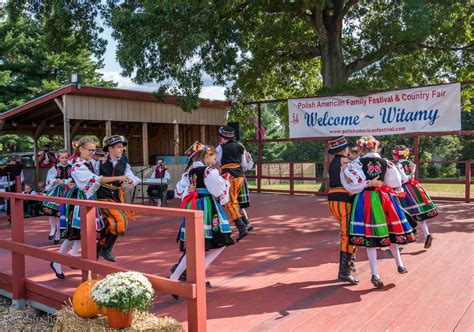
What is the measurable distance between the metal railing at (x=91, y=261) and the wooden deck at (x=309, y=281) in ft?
1.71

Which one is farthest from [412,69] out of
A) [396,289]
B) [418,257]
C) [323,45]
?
[396,289]

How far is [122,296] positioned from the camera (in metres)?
3.07

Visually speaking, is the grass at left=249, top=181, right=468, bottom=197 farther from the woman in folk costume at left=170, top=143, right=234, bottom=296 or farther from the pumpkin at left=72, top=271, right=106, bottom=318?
the pumpkin at left=72, top=271, right=106, bottom=318

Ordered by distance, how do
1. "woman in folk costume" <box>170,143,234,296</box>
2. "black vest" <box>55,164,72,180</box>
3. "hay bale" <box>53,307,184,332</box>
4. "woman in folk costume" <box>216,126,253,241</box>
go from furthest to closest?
"woman in folk costume" <box>216,126,253,241</box>
"black vest" <box>55,164,72,180</box>
"woman in folk costume" <box>170,143,234,296</box>
"hay bale" <box>53,307,184,332</box>

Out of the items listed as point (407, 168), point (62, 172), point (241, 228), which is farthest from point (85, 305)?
point (407, 168)

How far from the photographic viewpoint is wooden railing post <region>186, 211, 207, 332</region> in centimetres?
310

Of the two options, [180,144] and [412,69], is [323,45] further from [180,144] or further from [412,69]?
[180,144]

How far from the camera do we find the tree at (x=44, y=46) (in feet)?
48.5

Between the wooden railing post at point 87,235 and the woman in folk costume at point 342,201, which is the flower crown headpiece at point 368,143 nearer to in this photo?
the woman in folk costume at point 342,201

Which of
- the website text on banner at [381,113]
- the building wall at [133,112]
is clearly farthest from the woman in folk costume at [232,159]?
the building wall at [133,112]

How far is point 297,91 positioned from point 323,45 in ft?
15.1

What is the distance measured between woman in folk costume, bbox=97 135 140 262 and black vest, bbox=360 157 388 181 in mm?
2687

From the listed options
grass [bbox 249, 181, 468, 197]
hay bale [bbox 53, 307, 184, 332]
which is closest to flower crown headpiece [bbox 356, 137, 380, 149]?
hay bale [bbox 53, 307, 184, 332]

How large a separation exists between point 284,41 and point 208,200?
12.9 meters
